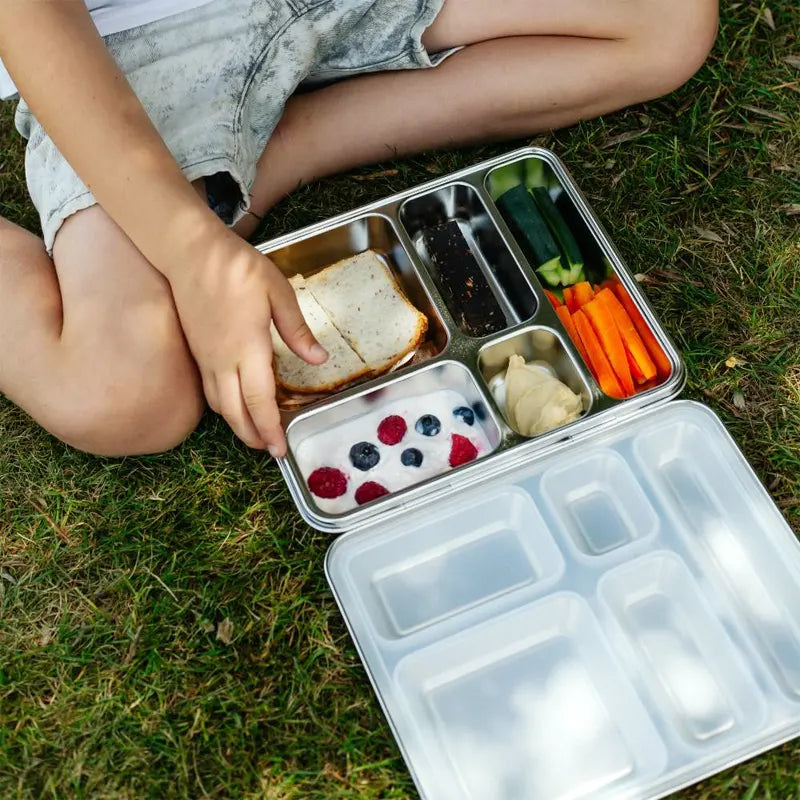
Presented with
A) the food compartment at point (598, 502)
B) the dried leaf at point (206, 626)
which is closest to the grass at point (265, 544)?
the dried leaf at point (206, 626)

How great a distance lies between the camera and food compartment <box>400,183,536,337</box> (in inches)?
56.9

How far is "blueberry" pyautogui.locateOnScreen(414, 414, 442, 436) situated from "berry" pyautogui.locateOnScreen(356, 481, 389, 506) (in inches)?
4.4

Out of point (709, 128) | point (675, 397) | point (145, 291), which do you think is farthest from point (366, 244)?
point (709, 128)

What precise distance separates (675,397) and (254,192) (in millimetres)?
800

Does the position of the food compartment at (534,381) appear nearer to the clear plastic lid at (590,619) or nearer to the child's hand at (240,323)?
the clear plastic lid at (590,619)

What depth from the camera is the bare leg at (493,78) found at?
5.15 ft

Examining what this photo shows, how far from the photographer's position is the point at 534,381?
1.41m

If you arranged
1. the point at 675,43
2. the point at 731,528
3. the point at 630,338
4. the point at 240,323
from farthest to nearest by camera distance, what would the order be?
the point at 675,43
the point at 630,338
the point at 731,528
the point at 240,323

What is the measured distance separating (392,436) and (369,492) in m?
0.10

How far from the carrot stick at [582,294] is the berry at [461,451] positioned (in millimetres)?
311

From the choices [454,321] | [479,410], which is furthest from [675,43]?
[479,410]

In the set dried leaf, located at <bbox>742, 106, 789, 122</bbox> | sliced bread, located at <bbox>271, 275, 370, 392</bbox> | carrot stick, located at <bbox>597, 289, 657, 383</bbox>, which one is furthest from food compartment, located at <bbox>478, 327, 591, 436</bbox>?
dried leaf, located at <bbox>742, 106, 789, 122</bbox>

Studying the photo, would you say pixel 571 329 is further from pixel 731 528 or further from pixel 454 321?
pixel 731 528

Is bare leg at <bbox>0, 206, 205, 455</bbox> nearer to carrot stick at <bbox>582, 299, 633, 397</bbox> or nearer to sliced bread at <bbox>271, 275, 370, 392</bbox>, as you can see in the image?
sliced bread at <bbox>271, 275, 370, 392</bbox>
